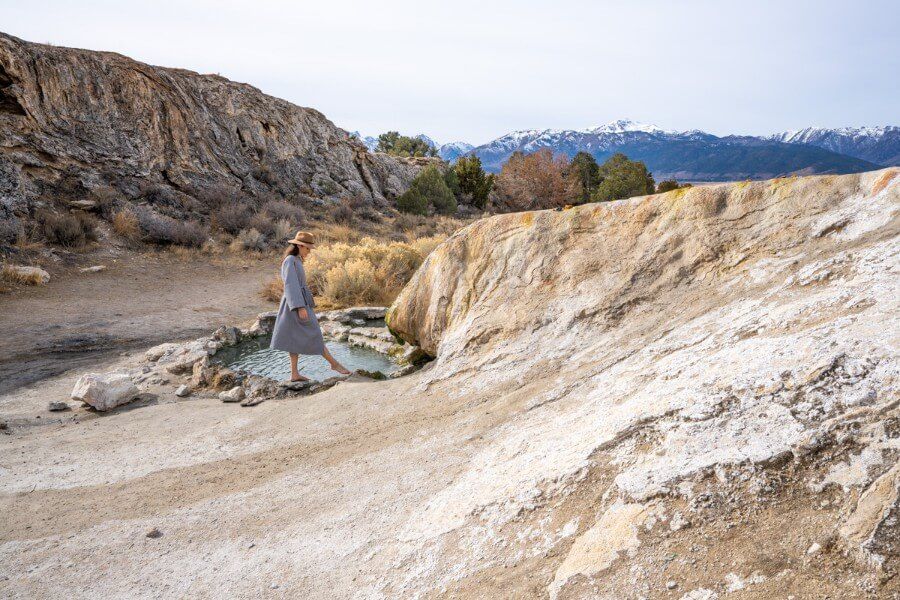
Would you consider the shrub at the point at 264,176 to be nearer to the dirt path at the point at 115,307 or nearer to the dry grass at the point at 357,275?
the dirt path at the point at 115,307

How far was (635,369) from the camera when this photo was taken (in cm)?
298

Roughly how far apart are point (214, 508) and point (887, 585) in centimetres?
313

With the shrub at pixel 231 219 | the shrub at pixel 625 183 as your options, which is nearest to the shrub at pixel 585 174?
the shrub at pixel 625 183

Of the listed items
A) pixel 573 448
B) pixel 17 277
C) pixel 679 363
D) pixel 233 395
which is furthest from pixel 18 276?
pixel 679 363

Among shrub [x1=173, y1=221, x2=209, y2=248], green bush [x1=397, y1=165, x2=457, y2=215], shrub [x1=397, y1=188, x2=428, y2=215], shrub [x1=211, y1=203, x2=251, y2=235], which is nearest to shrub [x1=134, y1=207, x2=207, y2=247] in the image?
shrub [x1=173, y1=221, x2=209, y2=248]

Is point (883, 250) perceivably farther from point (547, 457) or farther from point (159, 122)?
point (159, 122)

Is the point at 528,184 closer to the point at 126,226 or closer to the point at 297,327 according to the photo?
the point at 126,226

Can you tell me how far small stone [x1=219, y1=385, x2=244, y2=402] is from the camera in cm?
547

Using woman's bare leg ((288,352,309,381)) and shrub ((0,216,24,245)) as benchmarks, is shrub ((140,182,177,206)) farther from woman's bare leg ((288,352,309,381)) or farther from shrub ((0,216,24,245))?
woman's bare leg ((288,352,309,381))

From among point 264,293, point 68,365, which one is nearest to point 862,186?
point 68,365

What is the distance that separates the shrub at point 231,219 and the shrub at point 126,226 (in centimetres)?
280

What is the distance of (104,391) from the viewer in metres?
5.29

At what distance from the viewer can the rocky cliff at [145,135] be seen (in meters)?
14.7

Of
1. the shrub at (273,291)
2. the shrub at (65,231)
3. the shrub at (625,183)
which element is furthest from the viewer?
the shrub at (625,183)
